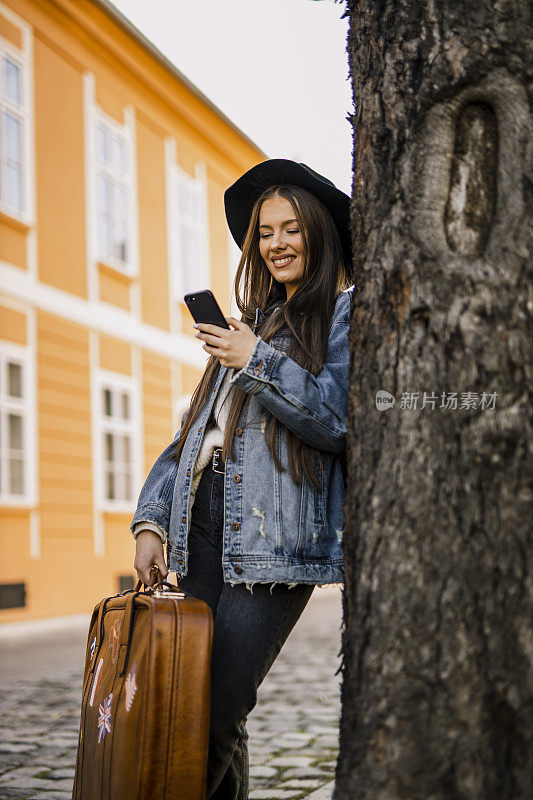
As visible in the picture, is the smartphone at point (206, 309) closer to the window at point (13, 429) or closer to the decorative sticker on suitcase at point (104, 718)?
the decorative sticker on suitcase at point (104, 718)

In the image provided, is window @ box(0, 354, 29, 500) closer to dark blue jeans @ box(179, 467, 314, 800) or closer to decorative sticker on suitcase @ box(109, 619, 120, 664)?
decorative sticker on suitcase @ box(109, 619, 120, 664)

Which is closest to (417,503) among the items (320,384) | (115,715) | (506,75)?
(320,384)

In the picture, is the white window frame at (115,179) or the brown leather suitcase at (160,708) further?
the white window frame at (115,179)

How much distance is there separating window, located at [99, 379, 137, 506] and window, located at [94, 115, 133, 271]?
181cm

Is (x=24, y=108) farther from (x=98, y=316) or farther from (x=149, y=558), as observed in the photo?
(x=149, y=558)

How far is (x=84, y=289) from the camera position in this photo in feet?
40.0

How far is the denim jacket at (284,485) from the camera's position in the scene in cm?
231

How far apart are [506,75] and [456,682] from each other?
114cm

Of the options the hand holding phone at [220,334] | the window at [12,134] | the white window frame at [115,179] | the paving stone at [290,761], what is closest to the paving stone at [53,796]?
the paving stone at [290,761]

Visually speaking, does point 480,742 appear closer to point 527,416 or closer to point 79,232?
point 527,416

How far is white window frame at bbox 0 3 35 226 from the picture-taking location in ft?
35.4

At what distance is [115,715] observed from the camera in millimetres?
2248

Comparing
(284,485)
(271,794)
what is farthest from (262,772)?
Result: (284,485)

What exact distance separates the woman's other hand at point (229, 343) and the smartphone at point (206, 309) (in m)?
0.05
